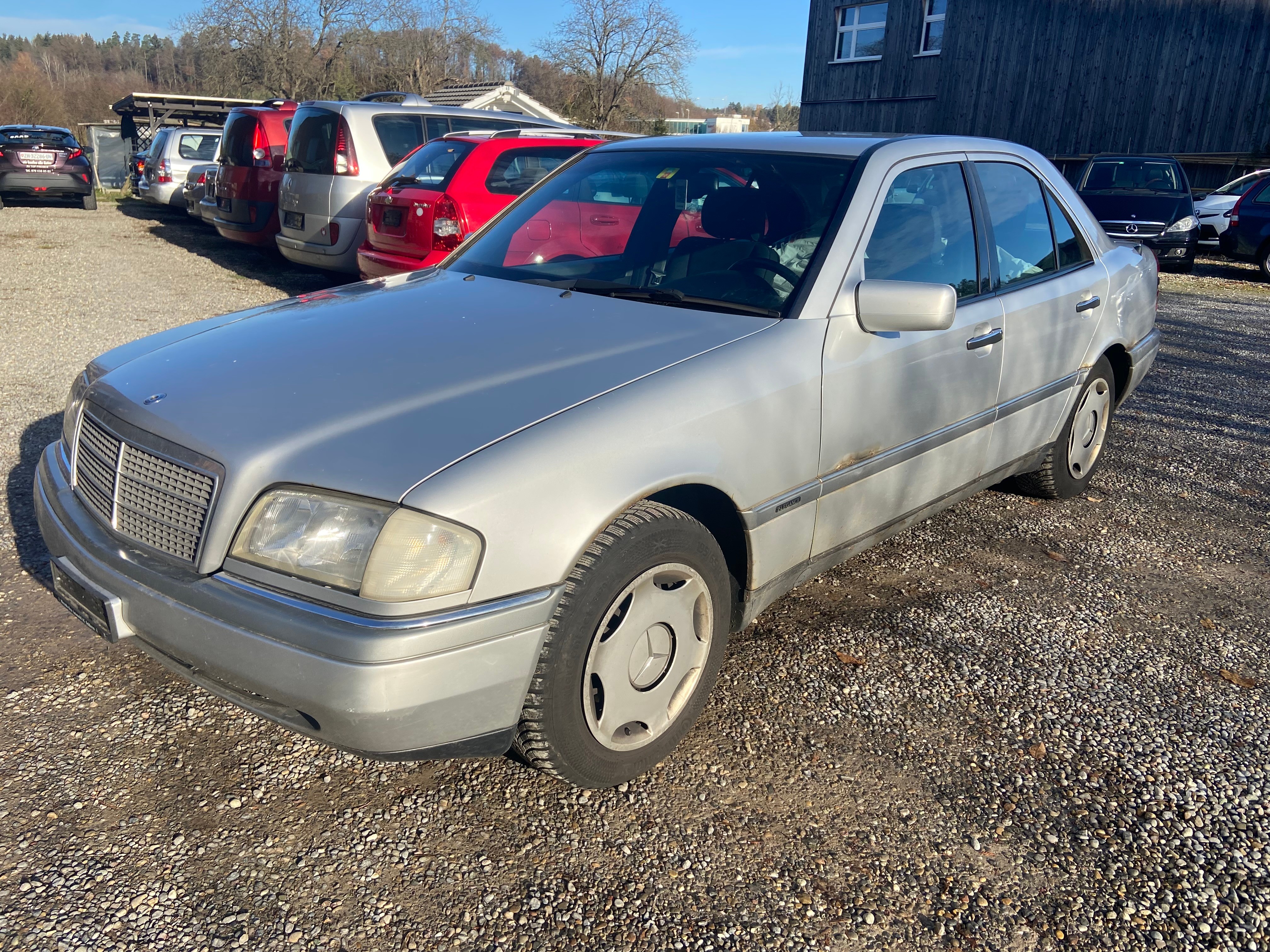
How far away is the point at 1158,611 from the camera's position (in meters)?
3.59

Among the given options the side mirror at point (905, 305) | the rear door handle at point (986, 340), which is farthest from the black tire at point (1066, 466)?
the side mirror at point (905, 305)

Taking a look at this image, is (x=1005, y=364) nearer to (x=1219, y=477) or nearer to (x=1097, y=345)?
(x=1097, y=345)

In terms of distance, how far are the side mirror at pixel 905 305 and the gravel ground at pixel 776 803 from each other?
114 cm

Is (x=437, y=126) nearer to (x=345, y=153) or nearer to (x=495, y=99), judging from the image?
(x=345, y=153)

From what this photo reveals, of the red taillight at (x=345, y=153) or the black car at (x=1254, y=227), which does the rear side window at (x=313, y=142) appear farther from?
the black car at (x=1254, y=227)

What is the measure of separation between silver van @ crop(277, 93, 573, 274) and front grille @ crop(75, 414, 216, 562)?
6645mm

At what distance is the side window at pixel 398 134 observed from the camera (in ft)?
30.7

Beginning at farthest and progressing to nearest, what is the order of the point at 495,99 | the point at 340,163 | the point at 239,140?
the point at 495,99 < the point at 239,140 < the point at 340,163

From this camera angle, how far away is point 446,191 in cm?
726

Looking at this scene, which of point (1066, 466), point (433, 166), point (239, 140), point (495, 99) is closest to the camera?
point (1066, 466)

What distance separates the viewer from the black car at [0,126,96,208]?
1834 centimetres

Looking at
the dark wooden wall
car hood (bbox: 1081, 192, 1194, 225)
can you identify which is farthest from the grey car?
Result: the dark wooden wall

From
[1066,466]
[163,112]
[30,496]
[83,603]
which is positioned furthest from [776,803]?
[163,112]

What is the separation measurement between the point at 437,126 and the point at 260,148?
231 cm
